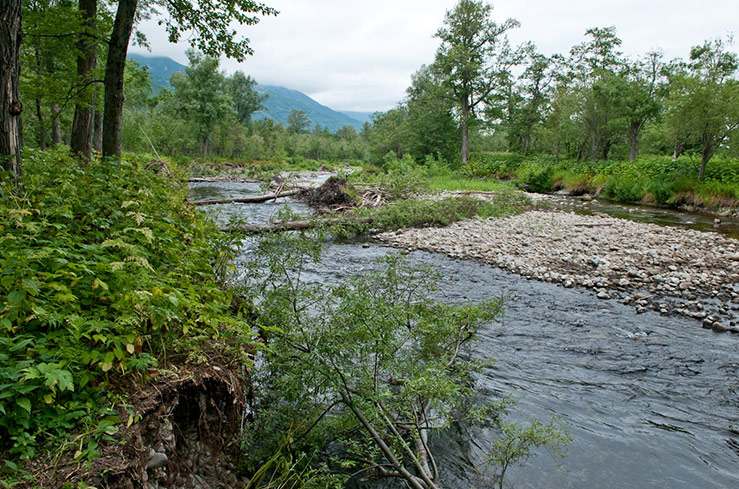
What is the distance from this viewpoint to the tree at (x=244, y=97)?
7669 centimetres

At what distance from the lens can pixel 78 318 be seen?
2.07 metres

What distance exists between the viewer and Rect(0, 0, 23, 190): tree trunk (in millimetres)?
3826

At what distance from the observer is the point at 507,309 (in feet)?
22.8

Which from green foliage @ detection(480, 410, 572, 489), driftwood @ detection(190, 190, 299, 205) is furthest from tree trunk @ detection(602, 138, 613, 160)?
green foliage @ detection(480, 410, 572, 489)

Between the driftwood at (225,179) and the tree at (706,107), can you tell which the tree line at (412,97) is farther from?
the driftwood at (225,179)

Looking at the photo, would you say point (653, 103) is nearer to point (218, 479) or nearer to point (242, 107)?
point (218, 479)

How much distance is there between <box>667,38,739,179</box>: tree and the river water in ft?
56.8

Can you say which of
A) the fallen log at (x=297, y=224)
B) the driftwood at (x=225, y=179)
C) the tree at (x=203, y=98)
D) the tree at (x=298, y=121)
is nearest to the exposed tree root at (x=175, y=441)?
the fallen log at (x=297, y=224)

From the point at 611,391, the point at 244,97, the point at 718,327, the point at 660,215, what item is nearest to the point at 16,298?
the point at 611,391

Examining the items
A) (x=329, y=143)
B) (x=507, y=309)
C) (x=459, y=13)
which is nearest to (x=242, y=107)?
(x=329, y=143)

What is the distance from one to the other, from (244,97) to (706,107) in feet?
244

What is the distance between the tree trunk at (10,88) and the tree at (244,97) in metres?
78.4

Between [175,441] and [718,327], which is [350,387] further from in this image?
[718,327]

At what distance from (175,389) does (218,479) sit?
73 centimetres
